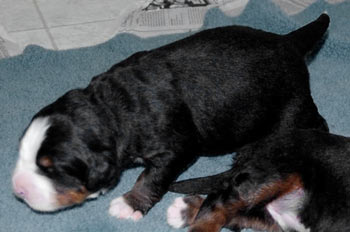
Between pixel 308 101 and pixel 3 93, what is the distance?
86.2 inches

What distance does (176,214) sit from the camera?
3.49 m

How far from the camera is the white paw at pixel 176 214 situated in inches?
136

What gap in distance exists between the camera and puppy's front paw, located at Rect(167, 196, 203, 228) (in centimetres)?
347

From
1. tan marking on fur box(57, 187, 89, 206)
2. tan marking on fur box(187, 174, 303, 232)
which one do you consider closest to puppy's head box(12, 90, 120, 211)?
tan marking on fur box(57, 187, 89, 206)

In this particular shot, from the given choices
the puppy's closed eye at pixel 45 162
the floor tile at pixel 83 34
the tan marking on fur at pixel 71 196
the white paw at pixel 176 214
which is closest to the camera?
the puppy's closed eye at pixel 45 162

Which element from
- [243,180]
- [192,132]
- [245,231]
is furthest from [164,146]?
[245,231]

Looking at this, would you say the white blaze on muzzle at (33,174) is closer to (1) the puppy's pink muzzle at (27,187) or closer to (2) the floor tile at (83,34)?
(1) the puppy's pink muzzle at (27,187)

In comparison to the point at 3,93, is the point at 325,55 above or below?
below

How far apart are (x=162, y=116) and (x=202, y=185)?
48 cm

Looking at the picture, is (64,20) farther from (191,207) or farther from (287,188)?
(287,188)

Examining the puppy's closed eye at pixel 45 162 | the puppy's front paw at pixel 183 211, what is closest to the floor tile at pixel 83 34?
the puppy's front paw at pixel 183 211

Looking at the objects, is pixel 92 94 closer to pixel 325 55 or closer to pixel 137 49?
pixel 137 49

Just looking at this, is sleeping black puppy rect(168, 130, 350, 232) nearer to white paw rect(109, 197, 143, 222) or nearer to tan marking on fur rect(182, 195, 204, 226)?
tan marking on fur rect(182, 195, 204, 226)

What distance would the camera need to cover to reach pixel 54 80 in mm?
4395
